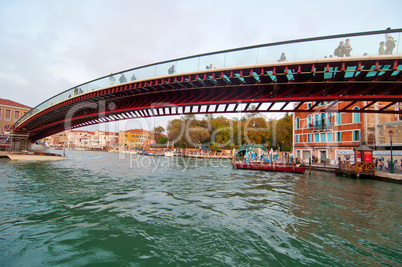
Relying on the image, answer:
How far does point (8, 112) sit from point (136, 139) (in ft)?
174

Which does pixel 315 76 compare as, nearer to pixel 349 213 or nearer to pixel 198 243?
pixel 349 213

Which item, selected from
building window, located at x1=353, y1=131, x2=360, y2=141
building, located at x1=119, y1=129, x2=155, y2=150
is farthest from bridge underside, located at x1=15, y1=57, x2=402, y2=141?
building, located at x1=119, y1=129, x2=155, y2=150

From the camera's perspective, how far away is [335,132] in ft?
96.4

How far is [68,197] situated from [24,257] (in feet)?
18.7

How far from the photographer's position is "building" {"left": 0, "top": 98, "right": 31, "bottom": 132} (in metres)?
41.5

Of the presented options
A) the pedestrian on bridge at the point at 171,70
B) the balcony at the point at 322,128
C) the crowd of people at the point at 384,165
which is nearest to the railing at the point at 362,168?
the crowd of people at the point at 384,165

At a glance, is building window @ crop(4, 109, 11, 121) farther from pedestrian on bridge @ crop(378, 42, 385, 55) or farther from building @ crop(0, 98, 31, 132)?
pedestrian on bridge @ crop(378, 42, 385, 55)

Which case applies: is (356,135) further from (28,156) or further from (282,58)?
(28,156)

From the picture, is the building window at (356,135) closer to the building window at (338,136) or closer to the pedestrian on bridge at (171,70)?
the building window at (338,136)

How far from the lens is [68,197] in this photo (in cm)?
938

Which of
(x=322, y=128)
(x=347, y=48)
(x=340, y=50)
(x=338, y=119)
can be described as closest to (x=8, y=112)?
(x=340, y=50)

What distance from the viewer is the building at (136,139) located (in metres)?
88.7

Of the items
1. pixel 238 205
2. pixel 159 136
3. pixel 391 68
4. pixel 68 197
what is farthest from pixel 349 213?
pixel 159 136

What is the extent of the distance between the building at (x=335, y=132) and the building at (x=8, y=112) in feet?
181
